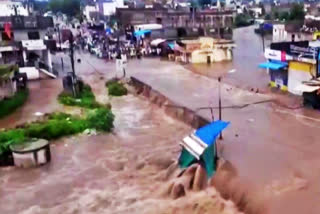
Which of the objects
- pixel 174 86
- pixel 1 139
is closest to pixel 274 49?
pixel 174 86

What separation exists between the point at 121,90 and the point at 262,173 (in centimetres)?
1620

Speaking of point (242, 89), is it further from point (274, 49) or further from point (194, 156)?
point (194, 156)

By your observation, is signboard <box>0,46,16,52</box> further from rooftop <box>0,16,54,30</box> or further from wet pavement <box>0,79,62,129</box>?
rooftop <box>0,16,54,30</box>

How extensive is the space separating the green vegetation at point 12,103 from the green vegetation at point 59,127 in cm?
289

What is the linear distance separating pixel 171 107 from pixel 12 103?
26.9 feet

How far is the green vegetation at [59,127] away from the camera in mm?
17953

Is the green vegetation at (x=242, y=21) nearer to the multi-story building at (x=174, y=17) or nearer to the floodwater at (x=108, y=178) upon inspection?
the multi-story building at (x=174, y=17)

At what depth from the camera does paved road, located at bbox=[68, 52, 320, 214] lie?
12.1 meters

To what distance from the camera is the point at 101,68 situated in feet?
127

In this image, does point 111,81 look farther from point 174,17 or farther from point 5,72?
point 174,17

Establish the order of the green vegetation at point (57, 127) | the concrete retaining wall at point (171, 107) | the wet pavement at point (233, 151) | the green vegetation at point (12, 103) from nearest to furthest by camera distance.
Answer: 1. the wet pavement at point (233, 151)
2. the green vegetation at point (57, 127)
3. the concrete retaining wall at point (171, 107)
4. the green vegetation at point (12, 103)

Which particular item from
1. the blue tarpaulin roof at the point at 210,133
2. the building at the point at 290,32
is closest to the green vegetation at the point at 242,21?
the building at the point at 290,32

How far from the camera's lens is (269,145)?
53.6ft

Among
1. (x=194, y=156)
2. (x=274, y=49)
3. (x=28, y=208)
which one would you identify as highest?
(x=274, y=49)
